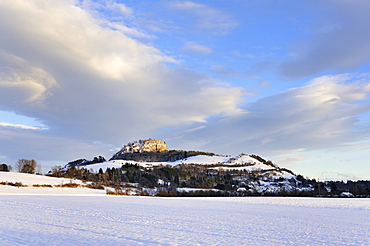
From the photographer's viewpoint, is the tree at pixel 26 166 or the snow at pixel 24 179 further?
Result: the tree at pixel 26 166

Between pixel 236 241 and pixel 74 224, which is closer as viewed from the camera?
pixel 236 241

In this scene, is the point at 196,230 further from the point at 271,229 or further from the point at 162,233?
the point at 271,229

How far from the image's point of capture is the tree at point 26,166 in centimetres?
Result: 13850

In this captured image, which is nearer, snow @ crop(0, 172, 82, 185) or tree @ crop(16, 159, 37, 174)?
snow @ crop(0, 172, 82, 185)

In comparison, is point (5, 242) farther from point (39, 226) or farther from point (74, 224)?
point (74, 224)

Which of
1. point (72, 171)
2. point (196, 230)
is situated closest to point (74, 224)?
point (196, 230)

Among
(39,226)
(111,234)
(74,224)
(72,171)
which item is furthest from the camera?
(72,171)

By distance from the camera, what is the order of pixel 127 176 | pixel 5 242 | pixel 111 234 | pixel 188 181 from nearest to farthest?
pixel 5 242 → pixel 111 234 → pixel 127 176 → pixel 188 181

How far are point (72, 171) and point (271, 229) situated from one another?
148m

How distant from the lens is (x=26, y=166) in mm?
139875

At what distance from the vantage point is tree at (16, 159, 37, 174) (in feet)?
454

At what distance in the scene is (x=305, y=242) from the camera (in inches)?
594

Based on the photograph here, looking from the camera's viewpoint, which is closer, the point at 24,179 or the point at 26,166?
the point at 24,179

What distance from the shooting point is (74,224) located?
18438 millimetres
